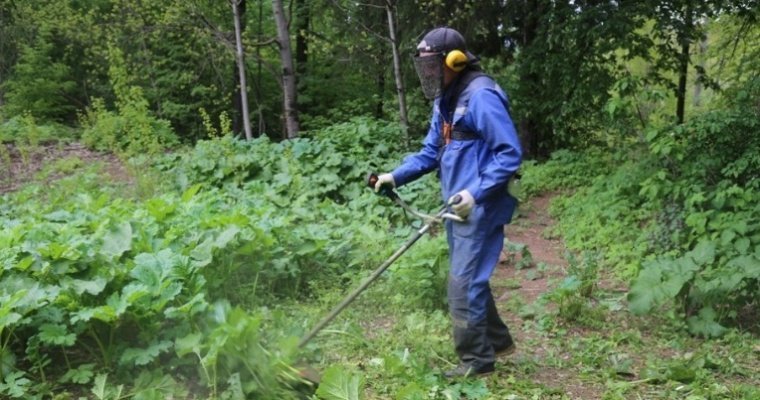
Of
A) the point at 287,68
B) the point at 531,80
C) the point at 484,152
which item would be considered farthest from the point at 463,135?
the point at 287,68

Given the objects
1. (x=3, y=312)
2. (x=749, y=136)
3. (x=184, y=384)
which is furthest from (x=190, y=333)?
(x=749, y=136)

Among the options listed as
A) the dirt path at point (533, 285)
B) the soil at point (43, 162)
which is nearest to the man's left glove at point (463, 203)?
the dirt path at point (533, 285)

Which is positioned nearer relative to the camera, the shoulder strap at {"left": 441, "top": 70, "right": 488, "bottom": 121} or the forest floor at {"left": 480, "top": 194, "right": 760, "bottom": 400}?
the shoulder strap at {"left": 441, "top": 70, "right": 488, "bottom": 121}

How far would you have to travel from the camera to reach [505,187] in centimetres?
337

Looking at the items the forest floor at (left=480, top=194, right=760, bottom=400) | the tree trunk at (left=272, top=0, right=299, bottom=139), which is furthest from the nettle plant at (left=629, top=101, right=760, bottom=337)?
the tree trunk at (left=272, top=0, right=299, bottom=139)

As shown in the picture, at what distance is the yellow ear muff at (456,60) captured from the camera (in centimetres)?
340

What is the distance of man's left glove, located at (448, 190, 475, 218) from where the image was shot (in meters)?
3.18

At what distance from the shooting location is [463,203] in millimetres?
3174

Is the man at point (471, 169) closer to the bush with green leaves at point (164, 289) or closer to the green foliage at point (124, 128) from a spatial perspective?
the bush with green leaves at point (164, 289)

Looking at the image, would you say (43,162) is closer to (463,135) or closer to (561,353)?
(463,135)

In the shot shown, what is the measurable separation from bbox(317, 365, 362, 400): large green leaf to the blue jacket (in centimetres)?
109

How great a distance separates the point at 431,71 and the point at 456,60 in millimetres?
153

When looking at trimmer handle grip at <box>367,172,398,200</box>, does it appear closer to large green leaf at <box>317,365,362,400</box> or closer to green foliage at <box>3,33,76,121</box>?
large green leaf at <box>317,365,362,400</box>

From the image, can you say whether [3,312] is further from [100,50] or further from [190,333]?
[100,50]
